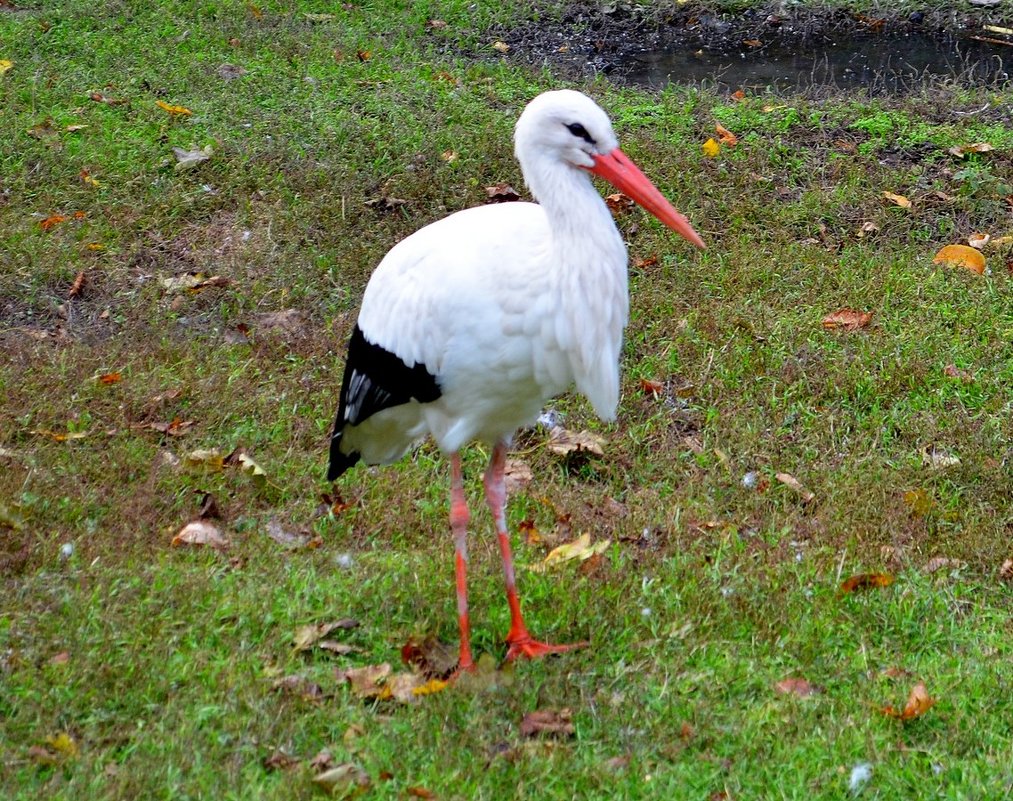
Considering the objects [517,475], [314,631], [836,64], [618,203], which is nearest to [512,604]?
[314,631]

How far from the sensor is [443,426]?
12.6 feet

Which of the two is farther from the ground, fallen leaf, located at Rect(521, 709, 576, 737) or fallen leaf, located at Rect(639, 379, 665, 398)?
fallen leaf, located at Rect(521, 709, 576, 737)

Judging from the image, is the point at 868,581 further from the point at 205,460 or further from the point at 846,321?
the point at 205,460

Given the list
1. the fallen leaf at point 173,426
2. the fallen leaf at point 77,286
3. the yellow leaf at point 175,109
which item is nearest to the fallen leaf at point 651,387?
the fallen leaf at point 173,426

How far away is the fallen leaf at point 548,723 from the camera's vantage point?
3.38 meters

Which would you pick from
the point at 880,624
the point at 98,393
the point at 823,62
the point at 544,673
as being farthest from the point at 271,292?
the point at 823,62

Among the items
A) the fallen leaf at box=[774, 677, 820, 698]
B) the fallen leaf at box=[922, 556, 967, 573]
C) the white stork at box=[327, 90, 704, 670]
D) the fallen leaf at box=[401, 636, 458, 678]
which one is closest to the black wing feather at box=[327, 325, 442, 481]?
the white stork at box=[327, 90, 704, 670]

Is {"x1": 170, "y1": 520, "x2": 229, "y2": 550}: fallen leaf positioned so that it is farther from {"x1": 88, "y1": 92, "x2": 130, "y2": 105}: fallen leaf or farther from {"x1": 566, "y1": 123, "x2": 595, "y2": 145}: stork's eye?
{"x1": 88, "y1": 92, "x2": 130, "y2": 105}: fallen leaf

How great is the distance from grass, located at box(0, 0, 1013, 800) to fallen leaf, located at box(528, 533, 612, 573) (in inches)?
1.9

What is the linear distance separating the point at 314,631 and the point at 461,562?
47 centimetres

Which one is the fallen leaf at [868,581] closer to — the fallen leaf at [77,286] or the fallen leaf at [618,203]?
the fallen leaf at [618,203]

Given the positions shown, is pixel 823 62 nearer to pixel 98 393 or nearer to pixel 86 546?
pixel 98 393

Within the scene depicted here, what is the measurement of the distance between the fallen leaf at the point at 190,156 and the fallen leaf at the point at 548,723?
422 centimetres

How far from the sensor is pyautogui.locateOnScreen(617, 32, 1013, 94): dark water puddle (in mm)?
8234
